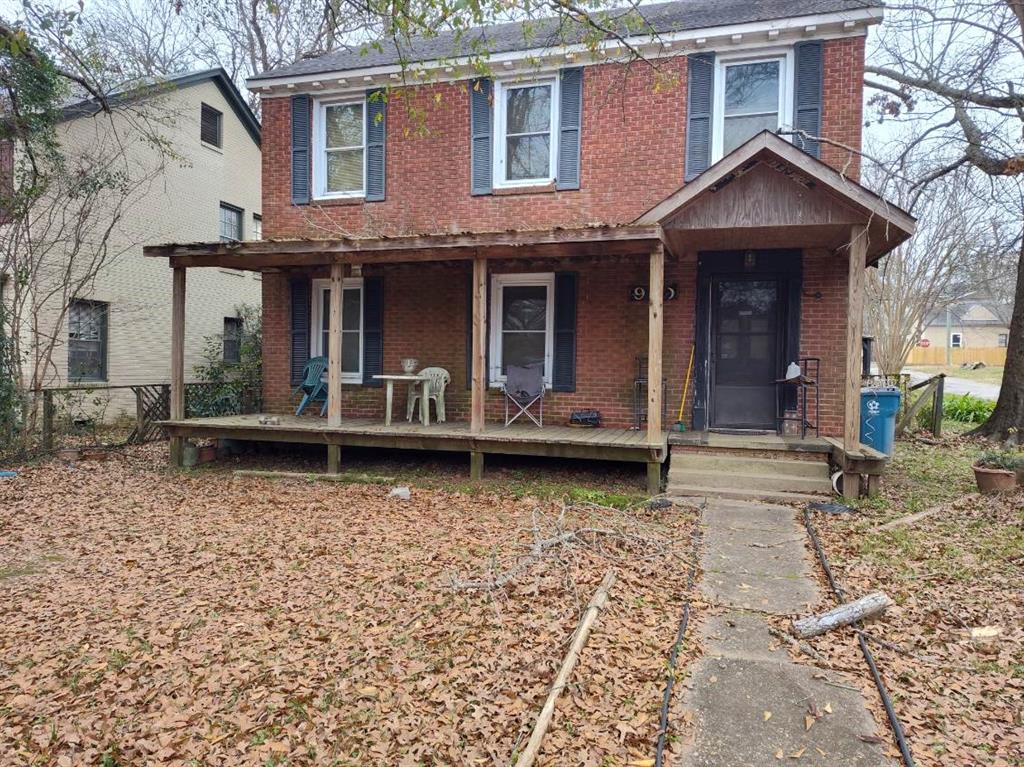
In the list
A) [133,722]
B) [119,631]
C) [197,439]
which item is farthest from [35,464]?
[133,722]

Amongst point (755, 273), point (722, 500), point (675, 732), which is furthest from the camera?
point (755, 273)

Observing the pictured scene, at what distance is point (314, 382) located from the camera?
31.0ft

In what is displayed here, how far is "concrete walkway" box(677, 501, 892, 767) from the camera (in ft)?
8.66

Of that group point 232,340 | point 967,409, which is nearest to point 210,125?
point 232,340

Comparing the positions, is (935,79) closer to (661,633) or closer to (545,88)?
(545,88)

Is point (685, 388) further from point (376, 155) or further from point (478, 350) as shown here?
point (376, 155)

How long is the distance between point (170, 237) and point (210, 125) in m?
3.10

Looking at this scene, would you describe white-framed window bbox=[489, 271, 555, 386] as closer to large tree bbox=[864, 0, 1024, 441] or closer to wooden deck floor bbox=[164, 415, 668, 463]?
wooden deck floor bbox=[164, 415, 668, 463]

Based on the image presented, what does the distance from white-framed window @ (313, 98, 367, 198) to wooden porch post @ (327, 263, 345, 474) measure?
2269 millimetres

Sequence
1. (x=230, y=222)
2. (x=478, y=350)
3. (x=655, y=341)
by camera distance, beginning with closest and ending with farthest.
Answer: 1. (x=655, y=341)
2. (x=478, y=350)
3. (x=230, y=222)

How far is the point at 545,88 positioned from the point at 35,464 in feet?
29.0

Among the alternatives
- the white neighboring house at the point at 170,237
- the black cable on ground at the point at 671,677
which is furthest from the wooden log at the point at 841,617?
the white neighboring house at the point at 170,237

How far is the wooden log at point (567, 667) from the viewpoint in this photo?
2.57m

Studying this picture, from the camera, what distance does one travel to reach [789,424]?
7.93 meters
